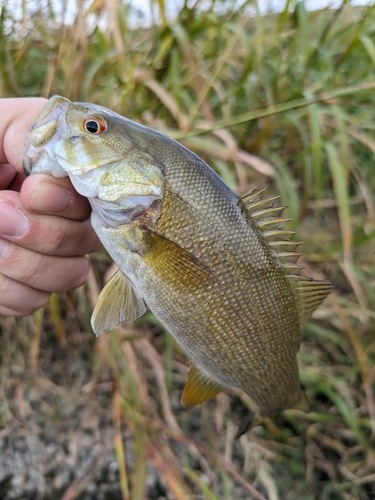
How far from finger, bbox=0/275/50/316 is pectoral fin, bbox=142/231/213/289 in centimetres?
40

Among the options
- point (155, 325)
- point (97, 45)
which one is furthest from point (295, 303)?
point (97, 45)

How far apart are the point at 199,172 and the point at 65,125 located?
0.28 m

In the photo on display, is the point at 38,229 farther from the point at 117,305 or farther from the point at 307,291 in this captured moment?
the point at 307,291

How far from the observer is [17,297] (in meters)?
1.05

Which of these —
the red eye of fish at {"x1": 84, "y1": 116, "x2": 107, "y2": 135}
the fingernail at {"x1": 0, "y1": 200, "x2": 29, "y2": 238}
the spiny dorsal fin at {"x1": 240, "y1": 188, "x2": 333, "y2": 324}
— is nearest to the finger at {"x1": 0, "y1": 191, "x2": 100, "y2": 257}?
the fingernail at {"x1": 0, "y1": 200, "x2": 29, "y2": 238}

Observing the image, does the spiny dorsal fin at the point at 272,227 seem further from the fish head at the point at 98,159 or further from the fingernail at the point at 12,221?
the fingernail at the point at 12,221

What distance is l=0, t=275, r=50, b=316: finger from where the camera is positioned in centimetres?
103

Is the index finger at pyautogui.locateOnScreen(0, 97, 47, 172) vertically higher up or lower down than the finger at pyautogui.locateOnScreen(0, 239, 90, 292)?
higher up

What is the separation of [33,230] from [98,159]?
0.78 feet

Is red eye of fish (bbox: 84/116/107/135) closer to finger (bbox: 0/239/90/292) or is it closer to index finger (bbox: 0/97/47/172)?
index finger (bbox: 0/97/47/172)

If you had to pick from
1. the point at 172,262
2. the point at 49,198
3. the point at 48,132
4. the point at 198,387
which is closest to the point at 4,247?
the point at 49,198

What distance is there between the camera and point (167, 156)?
2.77 feet

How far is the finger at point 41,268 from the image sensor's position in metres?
0.98

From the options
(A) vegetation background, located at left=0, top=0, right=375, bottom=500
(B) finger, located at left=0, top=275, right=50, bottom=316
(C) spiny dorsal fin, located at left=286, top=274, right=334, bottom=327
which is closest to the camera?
(C) spiny dorsal fin, located at left=286, top=274, right=334, bottom=327
